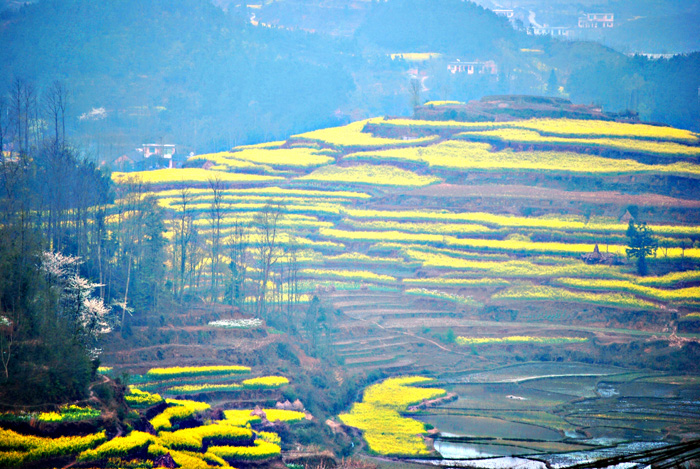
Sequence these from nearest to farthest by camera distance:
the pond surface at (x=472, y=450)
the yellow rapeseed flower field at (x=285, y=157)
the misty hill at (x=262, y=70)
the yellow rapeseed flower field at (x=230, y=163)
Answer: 1. the pond surface at (x=472, y=450)
2. the yellow rapeseed flower field at (x=230, y=163)
3. the yellow rapeseed flower field at (x=285, y=157)
4. the misty hill at (x=262, y=70)

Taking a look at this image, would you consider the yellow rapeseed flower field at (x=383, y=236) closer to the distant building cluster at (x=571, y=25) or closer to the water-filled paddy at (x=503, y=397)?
the water-filled paddy at (x=503, y=397)

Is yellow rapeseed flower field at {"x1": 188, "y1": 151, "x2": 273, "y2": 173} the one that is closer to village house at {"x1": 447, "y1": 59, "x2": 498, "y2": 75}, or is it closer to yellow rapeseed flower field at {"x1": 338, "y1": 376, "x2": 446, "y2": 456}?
yellow rapeseed flower field at {"x1": 338, "y1": 376, "x2": 446, "y2": 456}

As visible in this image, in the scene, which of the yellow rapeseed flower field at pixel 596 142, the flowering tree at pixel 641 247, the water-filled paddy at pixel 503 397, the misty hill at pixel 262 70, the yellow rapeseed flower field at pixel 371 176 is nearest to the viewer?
the water-filled paddy at pixel 503 397

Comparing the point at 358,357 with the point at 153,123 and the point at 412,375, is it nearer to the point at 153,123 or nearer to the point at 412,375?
the point at 412,375

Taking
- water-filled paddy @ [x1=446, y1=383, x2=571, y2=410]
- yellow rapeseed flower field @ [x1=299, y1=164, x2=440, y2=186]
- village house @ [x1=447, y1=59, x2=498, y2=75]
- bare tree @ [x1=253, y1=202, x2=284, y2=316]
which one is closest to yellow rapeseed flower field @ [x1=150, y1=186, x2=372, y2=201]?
yellow rapeseed flower field @ [x1=299, y1=164, x2=440, y2=186]

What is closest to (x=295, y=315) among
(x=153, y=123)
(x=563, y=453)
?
(x=563, y=453)

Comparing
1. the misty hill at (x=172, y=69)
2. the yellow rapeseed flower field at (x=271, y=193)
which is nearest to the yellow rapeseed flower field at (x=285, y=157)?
the yellow rapeseed flower field at (x=271, y=193)

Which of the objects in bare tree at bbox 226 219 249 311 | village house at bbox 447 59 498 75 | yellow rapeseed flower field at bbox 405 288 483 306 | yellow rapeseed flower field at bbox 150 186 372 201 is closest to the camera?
bare tree at bbox 226 219 249 311
